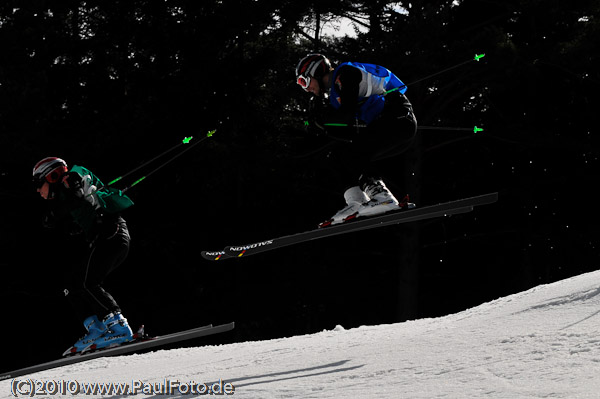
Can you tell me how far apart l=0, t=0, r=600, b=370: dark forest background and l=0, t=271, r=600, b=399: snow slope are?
903 centimetres

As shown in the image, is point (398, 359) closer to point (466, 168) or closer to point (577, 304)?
point (577, 304)

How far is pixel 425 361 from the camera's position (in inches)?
277

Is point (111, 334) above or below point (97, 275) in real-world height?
below

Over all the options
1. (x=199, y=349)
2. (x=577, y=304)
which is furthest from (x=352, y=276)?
(x=577, y=304)

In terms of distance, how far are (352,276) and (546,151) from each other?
6425 mm

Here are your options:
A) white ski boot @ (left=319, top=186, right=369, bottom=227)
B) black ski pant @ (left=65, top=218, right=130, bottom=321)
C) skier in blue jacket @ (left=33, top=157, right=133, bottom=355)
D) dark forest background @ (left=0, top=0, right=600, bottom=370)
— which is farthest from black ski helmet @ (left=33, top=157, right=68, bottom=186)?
dark forest background @ (left=0, top=0, right=600, bottom=370)

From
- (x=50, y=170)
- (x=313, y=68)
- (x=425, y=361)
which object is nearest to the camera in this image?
(x=425, y=361)

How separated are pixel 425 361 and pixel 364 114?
235 centimetres

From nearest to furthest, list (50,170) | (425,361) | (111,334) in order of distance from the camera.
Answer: (425,361) < (50,170) < (111,334)

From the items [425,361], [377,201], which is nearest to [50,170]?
[377,201]

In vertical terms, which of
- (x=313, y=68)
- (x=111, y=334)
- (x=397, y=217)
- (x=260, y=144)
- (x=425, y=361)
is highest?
(x=260, y=144)

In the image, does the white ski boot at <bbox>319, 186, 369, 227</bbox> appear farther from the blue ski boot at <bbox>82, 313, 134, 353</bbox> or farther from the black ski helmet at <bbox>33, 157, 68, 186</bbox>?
the black ski helmet at <bbox>33, 157, 68, 186</bbox>

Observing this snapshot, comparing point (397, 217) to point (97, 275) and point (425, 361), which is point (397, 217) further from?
point (97, 275)

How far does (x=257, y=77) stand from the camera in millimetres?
21172
